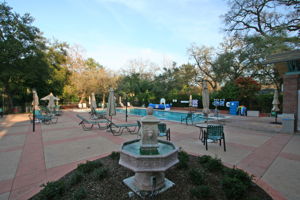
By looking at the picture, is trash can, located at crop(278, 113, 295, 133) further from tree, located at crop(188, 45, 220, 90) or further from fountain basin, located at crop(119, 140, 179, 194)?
tree, located at crop(188, 45, 220, 90)

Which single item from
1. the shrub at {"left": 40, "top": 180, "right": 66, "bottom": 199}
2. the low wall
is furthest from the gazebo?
the shrub at {"left": 40, "top": 180, "right": 66, "bottom": 199}

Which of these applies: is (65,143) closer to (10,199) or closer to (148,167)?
(10,199)

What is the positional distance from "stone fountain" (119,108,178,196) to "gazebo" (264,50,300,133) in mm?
8412

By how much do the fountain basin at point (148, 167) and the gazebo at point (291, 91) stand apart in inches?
334

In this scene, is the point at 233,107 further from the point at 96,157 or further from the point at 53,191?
the point at 53,191

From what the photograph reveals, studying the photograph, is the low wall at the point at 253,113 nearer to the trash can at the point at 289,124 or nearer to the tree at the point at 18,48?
the trash can at the point at 289,124

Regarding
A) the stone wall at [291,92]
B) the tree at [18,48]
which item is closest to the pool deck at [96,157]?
the stone wall at [291,92]

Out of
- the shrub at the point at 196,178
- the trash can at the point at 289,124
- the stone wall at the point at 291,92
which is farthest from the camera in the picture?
the stone wall at the point at 291,92

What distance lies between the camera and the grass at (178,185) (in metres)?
2.61

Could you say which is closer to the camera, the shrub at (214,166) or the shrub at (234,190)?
the shrub at (234,190)

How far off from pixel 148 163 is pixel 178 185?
989 mm

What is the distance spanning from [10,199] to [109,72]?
2510 centimetres

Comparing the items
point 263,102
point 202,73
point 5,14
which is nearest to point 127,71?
point 202,73

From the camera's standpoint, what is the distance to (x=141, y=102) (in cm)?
3088
